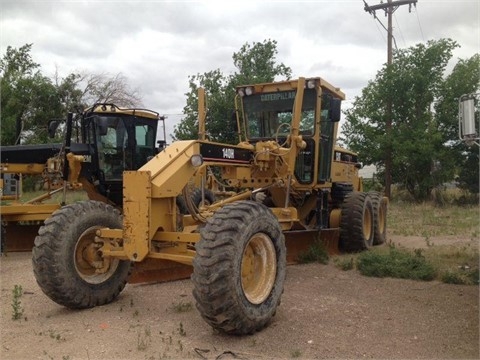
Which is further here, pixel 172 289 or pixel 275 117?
pixel 275 117

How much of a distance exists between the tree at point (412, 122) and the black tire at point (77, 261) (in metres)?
16.2

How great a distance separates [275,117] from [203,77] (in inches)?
566

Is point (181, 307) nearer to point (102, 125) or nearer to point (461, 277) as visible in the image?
point (461, 277)

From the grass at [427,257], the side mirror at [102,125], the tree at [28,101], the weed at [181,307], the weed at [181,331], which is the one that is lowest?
the weed at [181,331]

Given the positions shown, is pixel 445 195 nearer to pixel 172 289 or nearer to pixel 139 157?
pixel 139 157

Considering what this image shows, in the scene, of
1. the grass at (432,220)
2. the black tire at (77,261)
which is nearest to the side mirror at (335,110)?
the black tire at (77,261)

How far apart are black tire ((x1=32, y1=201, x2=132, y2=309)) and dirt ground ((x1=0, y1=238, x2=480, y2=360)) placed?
0.20m

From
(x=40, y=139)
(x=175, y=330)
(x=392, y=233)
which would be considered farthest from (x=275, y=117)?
(x=40, y=139)

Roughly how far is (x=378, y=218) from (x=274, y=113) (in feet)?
11.3

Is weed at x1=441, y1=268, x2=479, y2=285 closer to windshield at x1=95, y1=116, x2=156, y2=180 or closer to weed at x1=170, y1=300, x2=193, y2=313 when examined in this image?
weed at x1=170, y1=300, x2=193, y2=313

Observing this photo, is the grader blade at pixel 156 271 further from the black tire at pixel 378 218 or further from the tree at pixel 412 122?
the tree at pixel 412 122

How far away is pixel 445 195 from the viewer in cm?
2114

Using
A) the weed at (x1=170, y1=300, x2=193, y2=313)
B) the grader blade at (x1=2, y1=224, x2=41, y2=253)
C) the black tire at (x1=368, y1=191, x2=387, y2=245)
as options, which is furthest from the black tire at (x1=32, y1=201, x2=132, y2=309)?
the black tire at (x1=368, y1=191, x2=387, y2=245)

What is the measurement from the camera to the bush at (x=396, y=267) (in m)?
7.01
